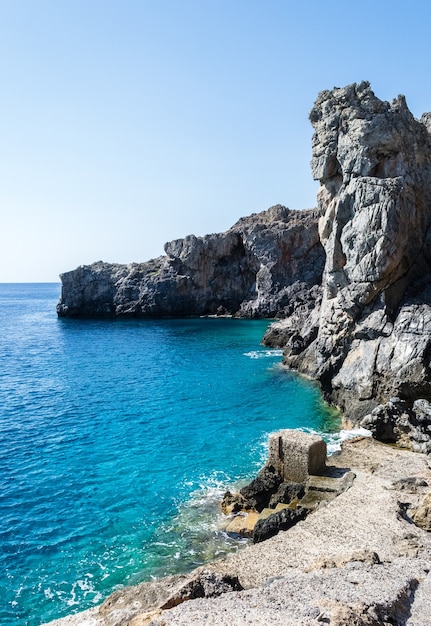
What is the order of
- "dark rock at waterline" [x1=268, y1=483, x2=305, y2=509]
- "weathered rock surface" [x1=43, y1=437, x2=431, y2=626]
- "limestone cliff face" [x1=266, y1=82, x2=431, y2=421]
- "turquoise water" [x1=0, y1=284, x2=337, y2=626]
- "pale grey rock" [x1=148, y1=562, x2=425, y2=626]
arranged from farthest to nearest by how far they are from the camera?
"limestone cliff face" [x1=266, y1=82, x2=431, y2=421] → "dark rock at waterline" [x1=268, y1=483, x2=305, y2=509] → "turquoise water" [x1=0, y1=284, x2=337, y2=626] → "weathered rock surface" [x1=43, y1=437, x2=431, y2=626] → "pale grey rock" [x1=148, y1=562, x2=425, y2=626]

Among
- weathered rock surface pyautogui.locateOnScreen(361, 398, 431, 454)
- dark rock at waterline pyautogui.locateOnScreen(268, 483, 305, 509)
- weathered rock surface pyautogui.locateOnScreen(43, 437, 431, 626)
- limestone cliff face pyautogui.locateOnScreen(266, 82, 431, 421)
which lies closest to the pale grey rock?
weathered rock surface pyautogui.locateOnScreen(43, 437, 431, 626)

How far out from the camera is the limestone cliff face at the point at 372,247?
3691cm

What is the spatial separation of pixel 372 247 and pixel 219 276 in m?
66.0

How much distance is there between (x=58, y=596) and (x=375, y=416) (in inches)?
843

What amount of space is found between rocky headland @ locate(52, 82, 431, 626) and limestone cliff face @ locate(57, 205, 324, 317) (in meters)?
0.58

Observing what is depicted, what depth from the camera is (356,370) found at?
39125 mm

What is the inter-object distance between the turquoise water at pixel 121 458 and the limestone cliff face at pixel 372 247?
17.0 feet

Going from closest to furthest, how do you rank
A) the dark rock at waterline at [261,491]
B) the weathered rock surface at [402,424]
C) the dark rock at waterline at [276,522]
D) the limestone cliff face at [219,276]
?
the dark rock at waterline at [276,522], the dark rock at waterline at [261,491], the weathered rock surface at [402,424], the limestone cliff face at [219,276]

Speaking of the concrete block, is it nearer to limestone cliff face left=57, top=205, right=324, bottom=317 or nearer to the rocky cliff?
the rocky cliff

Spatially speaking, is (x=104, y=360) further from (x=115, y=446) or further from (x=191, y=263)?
(x=191, y=263)

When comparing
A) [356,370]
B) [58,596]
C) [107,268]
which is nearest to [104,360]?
[356,370]

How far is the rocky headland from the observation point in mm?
12070

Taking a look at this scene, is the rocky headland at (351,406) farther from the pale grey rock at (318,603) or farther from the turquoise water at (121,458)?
the turquoise water at (121,458)

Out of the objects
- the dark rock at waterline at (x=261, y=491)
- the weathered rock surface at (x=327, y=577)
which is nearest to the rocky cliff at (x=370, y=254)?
the dark rock at waterline at (x=261, y=491)
